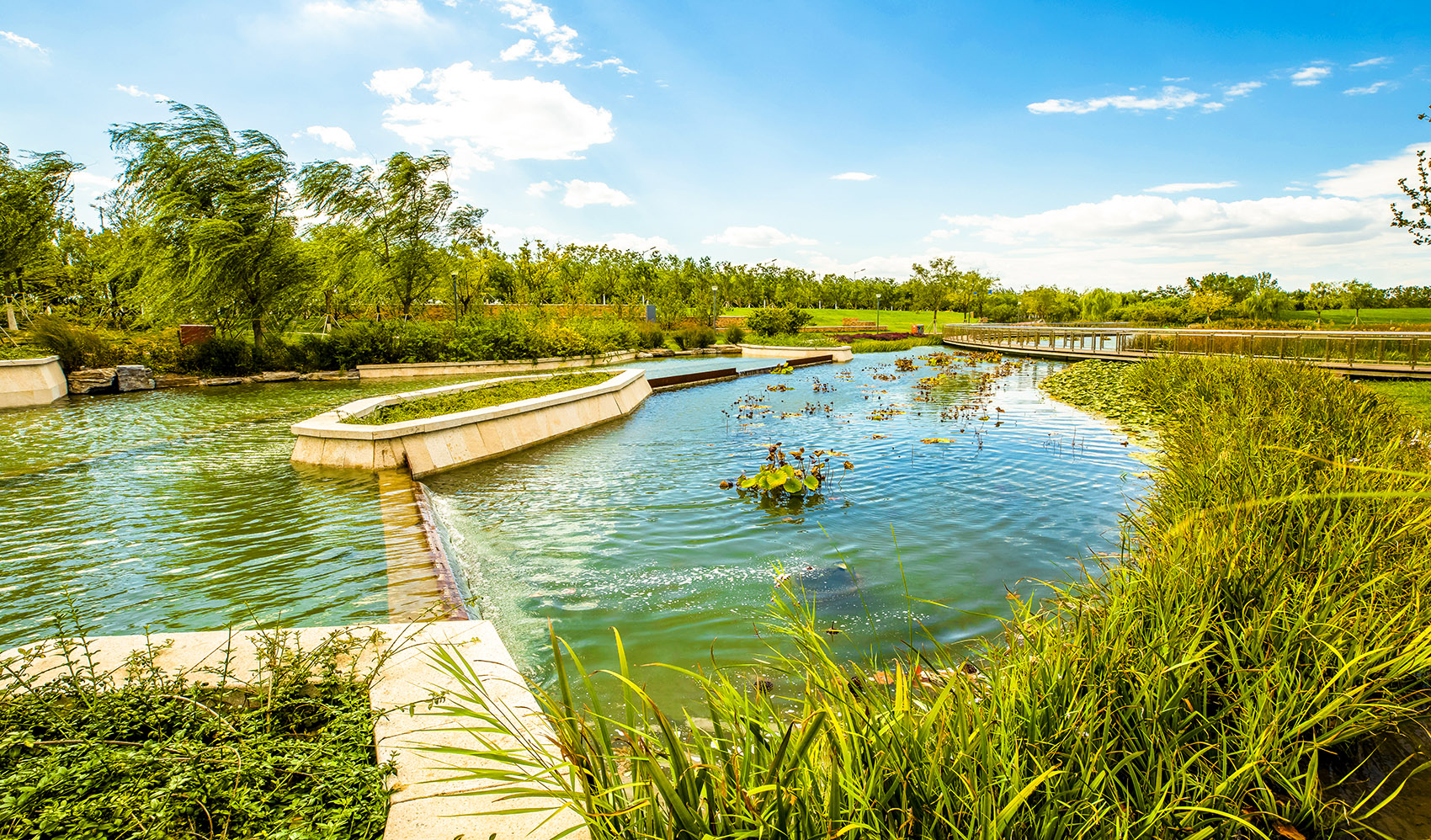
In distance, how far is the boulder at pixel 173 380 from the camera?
18641 millimetres

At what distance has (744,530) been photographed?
6562 mm

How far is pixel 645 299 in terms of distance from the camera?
52.2 m

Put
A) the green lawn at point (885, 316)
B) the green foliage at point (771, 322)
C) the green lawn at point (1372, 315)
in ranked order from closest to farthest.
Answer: the green foliage at point (771, 322)
the green lawn at point (1372, 315)
the green lawn at point (885, 316)

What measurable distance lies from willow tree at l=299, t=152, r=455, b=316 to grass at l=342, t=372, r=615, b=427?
15926 mm

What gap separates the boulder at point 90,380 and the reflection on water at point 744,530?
47.0 feet

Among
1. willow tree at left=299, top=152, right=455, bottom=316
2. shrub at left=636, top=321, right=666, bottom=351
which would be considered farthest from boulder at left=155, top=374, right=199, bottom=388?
shrub at left=636, top=321, right=666, bottom=351

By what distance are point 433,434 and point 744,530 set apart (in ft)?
15.8

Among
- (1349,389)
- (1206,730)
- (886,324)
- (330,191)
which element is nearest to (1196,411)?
(1349,389)

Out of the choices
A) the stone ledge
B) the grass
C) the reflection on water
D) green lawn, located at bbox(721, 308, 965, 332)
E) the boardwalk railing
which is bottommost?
the reflection on water

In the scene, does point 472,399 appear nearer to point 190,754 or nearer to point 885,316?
point 190,754

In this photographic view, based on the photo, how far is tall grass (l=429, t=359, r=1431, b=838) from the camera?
1.89 metres

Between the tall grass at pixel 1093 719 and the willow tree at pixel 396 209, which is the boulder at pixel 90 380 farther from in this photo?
the tall grass at pixel 1093 719

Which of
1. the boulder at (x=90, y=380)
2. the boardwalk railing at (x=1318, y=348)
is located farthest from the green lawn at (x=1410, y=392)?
the boulder at (x=90, y=380)

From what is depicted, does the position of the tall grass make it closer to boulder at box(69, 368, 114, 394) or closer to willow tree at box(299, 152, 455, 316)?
boulder at box(69, 368, 114, 394)
